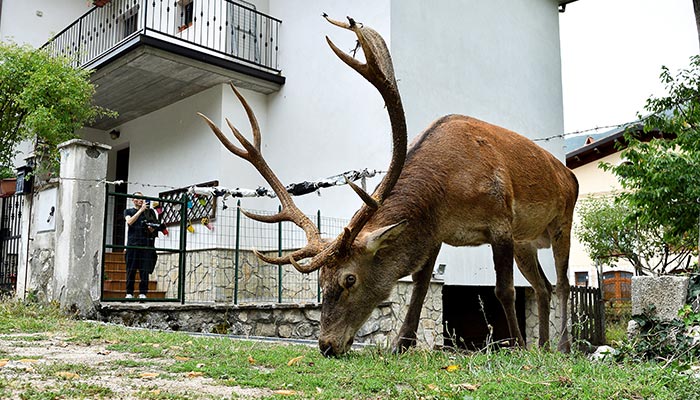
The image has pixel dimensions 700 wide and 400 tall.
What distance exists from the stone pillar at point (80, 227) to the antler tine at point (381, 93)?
5.42m

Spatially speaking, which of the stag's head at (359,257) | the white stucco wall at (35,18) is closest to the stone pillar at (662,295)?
the stag's head at (359,257)

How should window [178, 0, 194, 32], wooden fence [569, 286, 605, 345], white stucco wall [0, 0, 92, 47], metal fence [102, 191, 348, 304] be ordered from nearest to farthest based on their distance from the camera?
metal fence [102, 191, 348, 304], wooden fence [569, 286, 605, 345], window [178, 0, 194, 32], white stucco wall [0, 0, 92, 47]

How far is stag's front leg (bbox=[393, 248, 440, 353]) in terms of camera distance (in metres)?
5.57

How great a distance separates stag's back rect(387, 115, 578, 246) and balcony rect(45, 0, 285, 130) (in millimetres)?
8237

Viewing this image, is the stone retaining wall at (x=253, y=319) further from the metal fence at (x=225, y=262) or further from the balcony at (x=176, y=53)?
the balcony at (x=176, y=53)

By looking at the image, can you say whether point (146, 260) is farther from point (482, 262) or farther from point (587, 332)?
point (587, 332)

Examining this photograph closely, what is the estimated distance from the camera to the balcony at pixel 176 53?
12.9 metres

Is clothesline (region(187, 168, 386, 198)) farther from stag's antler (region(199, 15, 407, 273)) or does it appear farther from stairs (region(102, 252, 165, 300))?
stag's antler (region(199, 15, 407, 273))

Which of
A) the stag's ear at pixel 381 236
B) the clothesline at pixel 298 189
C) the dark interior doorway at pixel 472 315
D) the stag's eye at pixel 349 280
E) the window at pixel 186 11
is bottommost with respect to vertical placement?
the dark interior doorway at pixel 472 315

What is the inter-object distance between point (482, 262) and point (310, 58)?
5.52 metres

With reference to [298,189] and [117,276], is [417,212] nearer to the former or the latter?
[298,189]

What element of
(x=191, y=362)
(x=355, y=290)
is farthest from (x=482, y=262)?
(x=191, y=362)

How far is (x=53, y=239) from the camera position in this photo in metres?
9.48

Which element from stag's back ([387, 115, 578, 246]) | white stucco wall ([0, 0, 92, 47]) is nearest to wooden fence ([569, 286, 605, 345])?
stag's back ([387, 115, 578, 246])
